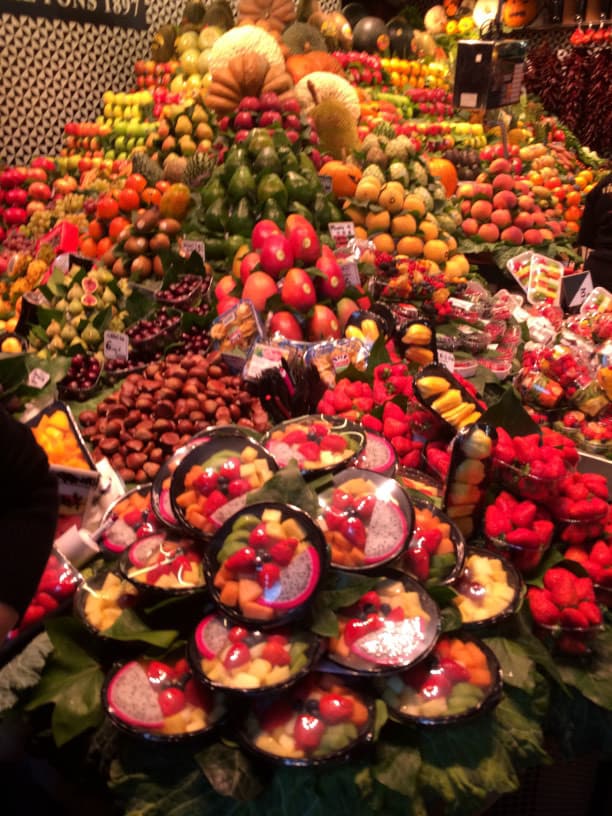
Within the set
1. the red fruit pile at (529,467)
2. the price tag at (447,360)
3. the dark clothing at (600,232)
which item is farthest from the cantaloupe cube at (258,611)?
the dark clothing at (600,232)

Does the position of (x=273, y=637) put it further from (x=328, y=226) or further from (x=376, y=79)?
(x=376, y=79)

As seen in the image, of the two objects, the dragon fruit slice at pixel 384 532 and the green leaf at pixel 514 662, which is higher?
the dragon fruit slice at pixel 384 532

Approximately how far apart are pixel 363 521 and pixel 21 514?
807 mm

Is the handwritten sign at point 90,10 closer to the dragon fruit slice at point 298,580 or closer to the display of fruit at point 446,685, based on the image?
the dragon fruit slice at point 298,580

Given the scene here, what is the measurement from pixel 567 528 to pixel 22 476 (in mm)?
1527

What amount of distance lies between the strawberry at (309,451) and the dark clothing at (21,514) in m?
0.80

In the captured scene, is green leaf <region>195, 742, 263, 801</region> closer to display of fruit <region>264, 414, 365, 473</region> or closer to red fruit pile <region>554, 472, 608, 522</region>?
display of fruit <region>264, 414, 365, 473</region>

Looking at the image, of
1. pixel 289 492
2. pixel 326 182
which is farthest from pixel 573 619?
pixel 326 182

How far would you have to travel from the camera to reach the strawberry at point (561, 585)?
1.75m

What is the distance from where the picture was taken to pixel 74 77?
6520 mm

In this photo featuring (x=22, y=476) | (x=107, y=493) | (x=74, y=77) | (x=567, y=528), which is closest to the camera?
(x=22, y=476)

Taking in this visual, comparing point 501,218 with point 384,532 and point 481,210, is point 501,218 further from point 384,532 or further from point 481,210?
point 384,532

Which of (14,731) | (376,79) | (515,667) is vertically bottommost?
(14,731)

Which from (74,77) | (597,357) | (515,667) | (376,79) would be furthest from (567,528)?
(376,79)
